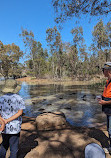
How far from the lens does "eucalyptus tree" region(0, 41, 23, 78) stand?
3603cm

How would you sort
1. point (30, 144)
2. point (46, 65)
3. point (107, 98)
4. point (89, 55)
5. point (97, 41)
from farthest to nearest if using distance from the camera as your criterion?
point (46, 65)
point (89, 55)
point (97, 41)
point (30, 144)
point (107, 98)

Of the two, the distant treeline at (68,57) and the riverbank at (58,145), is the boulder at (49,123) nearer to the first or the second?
the riverbank at (58,145)

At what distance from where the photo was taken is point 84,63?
37.4m

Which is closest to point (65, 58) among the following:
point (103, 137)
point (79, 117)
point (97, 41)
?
point (97, 41)

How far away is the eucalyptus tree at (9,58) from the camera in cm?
3603

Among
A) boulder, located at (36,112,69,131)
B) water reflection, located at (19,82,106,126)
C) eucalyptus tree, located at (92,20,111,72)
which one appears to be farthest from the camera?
eucalyptus tree, located at (92,20,111,72)

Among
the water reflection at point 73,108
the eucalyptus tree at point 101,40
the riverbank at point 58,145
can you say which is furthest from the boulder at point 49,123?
the eucalyptus tree at point 101,40

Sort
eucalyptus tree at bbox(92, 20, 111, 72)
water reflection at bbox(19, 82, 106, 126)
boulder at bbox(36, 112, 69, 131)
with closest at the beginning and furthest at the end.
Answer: boulder at bbox(36, 112, 69, 131), water reflection at bbox(19, 82, 106, 126), eucalyptus tree at bbox(92, 20, 111, 72)

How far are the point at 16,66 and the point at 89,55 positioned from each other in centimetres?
2443

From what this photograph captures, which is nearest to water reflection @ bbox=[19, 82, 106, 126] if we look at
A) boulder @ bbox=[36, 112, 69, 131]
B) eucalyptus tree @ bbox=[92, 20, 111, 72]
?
boulder @ bbox=[36, 112, 69, 131]

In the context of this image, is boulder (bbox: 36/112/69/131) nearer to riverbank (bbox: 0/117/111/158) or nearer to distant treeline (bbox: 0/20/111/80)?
riverbank (bbox: 0/117/111/158)

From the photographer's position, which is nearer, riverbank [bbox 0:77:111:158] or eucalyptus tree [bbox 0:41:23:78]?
riverbank [bbox 0:77:111:158]

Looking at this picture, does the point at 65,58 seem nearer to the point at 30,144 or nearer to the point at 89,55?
the point at 89,55

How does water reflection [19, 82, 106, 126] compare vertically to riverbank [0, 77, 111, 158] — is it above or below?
below
